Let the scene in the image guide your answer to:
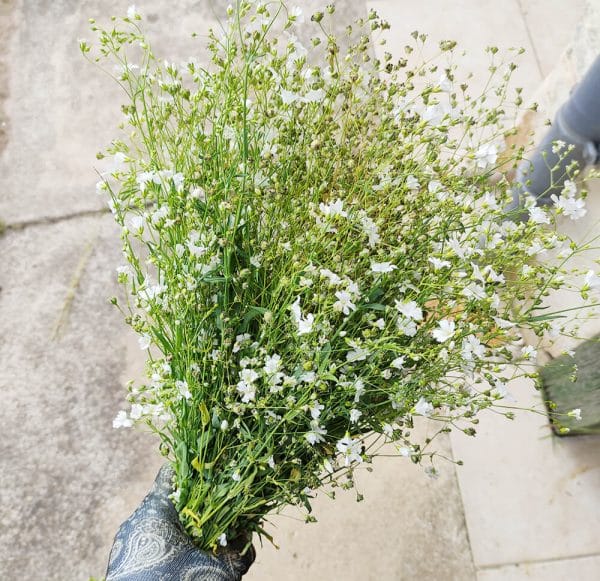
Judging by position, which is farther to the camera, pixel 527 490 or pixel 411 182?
pixel 527 490

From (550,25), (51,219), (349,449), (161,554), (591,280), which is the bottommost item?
(161,554)

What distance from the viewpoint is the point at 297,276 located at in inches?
39.9

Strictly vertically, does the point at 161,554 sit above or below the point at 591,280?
below

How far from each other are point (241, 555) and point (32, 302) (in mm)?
1448

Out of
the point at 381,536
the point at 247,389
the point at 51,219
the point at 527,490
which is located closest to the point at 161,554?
the point at 247,389

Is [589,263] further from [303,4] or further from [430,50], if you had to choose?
[303,4]

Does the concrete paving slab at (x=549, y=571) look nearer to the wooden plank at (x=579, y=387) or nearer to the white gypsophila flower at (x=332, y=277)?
the wooden plank at (x=579, y=387)

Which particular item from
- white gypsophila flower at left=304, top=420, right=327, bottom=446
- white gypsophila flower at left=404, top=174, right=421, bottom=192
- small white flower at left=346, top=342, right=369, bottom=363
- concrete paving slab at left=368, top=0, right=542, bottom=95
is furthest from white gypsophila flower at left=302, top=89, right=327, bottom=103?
concrete paving slab at left=368, top=0, right=542, bottom=95

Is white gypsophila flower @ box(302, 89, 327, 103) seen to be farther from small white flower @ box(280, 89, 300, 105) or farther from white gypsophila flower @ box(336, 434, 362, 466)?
white gypsophila flower @ box(336, 434, 362, 466)

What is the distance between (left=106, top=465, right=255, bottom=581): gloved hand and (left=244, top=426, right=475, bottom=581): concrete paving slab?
823 millimetres

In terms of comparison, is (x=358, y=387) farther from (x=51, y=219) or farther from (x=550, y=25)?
(x=550, y=25)

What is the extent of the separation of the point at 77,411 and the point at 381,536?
43.2 inches

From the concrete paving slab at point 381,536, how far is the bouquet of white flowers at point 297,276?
0.88 metres

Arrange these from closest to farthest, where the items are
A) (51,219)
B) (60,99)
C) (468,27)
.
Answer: (51,219) → (60,99) → (468,27)
